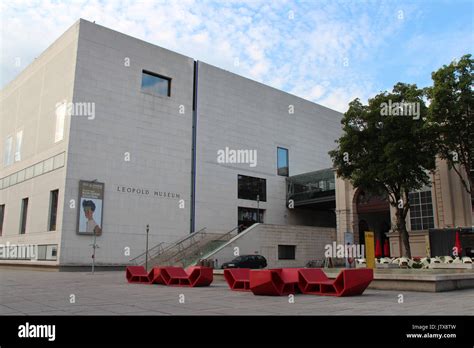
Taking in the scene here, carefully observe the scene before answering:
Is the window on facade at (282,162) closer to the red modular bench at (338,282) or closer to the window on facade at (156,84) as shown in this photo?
the window on facade at (156,84)

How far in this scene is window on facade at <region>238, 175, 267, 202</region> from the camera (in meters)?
50.9

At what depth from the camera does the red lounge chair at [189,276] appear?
18.8m

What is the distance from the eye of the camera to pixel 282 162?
55781 millimetres

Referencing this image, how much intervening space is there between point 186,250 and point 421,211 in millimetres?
21338

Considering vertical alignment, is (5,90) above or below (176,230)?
above

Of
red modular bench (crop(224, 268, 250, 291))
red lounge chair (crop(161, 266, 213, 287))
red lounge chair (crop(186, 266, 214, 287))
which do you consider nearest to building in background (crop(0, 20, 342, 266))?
red lounge chair (crop(161, 266, 213, 287))

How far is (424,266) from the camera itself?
2352 cm

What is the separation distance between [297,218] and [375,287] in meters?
39.3

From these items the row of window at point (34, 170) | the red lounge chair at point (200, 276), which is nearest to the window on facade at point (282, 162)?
the row of window at point (34, 170)

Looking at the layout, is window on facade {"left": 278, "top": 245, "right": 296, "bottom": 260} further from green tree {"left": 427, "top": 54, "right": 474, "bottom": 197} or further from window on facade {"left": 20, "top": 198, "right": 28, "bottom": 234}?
window on facade {"left": 20, "top": 198, "right": 28, "bottom": 234}
